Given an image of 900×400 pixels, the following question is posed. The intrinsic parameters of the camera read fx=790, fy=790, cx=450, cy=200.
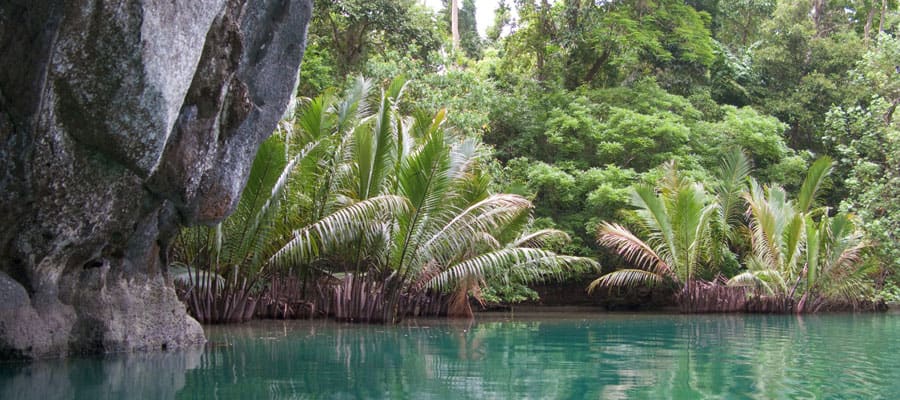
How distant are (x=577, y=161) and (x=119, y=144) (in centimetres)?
1588

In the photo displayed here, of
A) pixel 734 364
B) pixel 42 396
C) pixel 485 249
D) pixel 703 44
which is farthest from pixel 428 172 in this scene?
pixel 703 44

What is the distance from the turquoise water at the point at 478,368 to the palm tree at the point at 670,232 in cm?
717

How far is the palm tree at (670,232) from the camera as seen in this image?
1786cm

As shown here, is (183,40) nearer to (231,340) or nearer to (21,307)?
(21,307)

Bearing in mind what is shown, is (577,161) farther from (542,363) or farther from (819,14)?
(542,363)

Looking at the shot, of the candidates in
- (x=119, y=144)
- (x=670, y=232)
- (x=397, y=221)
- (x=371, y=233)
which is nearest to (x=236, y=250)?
(x=371, y=233)

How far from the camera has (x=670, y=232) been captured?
59.7 ft

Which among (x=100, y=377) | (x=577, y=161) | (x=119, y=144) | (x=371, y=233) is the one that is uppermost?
(x=577, y=161)

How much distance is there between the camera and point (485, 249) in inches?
586

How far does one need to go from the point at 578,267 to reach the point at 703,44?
8669mm

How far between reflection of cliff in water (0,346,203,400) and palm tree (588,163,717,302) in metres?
12.6

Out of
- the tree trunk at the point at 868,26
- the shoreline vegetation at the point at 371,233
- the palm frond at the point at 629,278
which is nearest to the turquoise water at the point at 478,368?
the shoreline vegetation at the point at 371,233

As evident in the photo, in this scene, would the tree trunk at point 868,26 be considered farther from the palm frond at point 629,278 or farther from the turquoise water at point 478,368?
the turquoise water at point 478,368

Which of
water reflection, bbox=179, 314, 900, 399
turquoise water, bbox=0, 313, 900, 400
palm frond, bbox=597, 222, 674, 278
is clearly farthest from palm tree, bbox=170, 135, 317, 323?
palm frond, bbox=597, 222, 674, 278
